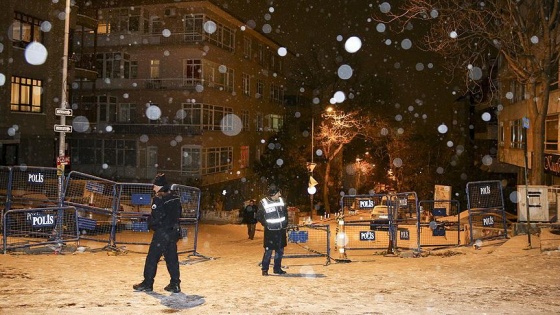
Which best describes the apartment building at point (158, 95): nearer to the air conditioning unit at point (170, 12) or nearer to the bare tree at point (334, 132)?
the air conditioning unit at point (170, 12)

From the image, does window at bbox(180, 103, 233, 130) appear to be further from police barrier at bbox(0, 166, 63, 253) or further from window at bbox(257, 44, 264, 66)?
police barrier at bbox(0, 166, 63, 253)

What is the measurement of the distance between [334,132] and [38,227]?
3473cm

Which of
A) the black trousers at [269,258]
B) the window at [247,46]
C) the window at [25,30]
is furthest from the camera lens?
the window at [247,46]

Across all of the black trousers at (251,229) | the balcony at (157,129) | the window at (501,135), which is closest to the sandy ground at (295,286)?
the black trousers at (251,229)

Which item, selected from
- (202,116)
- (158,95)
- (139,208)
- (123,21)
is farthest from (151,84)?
(139,208)

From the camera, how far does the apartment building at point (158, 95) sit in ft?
119

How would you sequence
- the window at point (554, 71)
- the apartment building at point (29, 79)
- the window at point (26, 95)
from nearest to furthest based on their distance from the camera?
the window at point (554, 71) → the apartment building at point (29, 79) → the window at point (26, 95)

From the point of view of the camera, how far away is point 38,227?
12203 mm

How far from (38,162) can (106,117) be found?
31.8ft

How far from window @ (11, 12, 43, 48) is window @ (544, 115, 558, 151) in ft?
89.1

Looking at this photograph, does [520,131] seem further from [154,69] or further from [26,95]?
[26,95]

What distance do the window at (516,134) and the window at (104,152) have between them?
84.7ft

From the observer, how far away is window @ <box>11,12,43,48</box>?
86.4 ft

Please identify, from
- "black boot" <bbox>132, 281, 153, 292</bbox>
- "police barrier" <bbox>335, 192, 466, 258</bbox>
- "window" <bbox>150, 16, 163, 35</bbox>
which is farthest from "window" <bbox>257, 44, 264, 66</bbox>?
"black boot" <bbox>132, 281, 153, 292</bbox>
